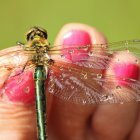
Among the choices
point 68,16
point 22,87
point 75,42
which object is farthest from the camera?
point 68,16

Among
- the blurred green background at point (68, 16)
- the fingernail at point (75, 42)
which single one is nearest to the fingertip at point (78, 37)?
the fingernail at point (75, 42)

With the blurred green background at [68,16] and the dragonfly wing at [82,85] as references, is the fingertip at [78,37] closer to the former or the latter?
the dragonfly wing at [82,85]

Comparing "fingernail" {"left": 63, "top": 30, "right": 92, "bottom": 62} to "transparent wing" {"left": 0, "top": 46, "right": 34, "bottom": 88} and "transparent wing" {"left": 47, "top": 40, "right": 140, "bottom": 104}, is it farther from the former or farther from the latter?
"transparent wing" {"left": 0, "top": 46, "right": 34, "bottom": 88}

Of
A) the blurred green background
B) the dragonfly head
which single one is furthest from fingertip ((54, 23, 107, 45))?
the blurred green background

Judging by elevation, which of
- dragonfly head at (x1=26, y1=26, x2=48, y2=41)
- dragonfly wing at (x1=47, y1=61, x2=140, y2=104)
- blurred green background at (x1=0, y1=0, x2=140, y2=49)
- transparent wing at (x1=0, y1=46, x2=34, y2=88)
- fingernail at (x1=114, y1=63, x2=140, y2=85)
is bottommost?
dragonfly wing at (x1=47, y1=61, x2=140, y2=104)

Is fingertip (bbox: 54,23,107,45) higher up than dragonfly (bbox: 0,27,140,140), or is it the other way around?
fingertip (bbox: 54,23,107,45)

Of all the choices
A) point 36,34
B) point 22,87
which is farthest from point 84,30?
point 22,87

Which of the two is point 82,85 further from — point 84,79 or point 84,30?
point 84,30

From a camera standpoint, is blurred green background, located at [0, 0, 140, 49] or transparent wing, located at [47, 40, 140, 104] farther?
blurred green background, located at [0, 0, 140, 49]
